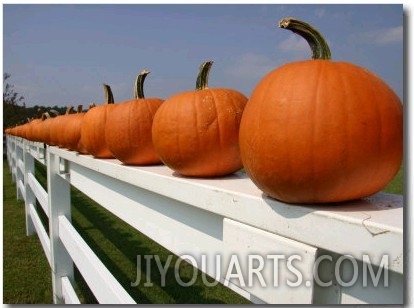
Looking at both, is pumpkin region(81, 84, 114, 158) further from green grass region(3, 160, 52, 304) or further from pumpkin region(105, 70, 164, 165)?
green grass region(3, 160, 52, 304)

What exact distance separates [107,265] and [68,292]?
1069 millimetres

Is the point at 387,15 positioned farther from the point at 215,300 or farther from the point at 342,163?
the point at 215,300

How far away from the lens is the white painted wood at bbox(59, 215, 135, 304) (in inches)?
52.0

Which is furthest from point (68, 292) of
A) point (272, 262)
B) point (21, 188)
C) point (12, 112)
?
point (12, 112)

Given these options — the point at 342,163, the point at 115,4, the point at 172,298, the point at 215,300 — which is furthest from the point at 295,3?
the point at 172,298

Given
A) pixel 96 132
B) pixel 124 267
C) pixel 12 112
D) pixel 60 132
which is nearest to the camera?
pixel 96 132

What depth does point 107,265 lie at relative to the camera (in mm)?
3389

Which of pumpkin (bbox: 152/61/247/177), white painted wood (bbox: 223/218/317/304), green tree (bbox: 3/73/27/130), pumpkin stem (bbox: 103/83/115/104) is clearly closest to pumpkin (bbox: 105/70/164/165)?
pumpkin (bbox: 152/61/247/177)

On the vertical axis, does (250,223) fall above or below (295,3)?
below

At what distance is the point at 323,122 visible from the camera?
64 centimetres

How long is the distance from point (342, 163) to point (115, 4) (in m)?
1.02

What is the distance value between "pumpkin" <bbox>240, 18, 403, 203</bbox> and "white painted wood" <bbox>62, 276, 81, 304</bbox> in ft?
5.78

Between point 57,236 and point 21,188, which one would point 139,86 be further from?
point 21,188

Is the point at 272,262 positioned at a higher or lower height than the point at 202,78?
lower
